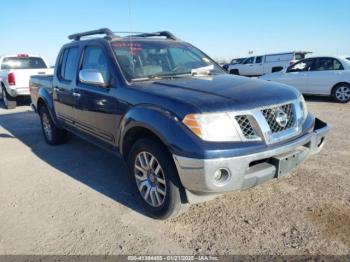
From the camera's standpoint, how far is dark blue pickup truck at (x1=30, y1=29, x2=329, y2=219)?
2773mm

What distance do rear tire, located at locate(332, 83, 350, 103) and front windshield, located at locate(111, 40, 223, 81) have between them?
23.3 feet

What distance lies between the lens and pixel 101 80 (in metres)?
3.74

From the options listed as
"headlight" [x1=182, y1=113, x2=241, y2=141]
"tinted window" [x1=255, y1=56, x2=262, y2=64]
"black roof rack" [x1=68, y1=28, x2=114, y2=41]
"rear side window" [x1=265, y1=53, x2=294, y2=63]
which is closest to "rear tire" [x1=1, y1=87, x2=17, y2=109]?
"black roof rack" [x1=68, y1=28, x2=114, y2=41]

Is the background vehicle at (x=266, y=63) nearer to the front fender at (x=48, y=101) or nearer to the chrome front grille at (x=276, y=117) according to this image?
the front fender at (x=48, y=101)

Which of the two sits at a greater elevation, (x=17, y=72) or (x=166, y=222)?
(x=17, y=72)

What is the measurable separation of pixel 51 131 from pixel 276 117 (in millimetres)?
4573

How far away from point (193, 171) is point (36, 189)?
253cm

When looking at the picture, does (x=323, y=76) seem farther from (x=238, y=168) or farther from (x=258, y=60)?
(x=258, y=60)

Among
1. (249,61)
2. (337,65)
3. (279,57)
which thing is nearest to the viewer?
(337,65)

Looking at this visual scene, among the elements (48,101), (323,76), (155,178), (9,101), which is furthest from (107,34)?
(9,101)

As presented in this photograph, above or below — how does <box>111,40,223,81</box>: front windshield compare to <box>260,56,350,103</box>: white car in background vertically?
above

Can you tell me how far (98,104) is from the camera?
405 cm

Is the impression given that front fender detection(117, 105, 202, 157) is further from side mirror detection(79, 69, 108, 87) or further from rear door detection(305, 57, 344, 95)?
rear door detection(305, 57, 344, 95)

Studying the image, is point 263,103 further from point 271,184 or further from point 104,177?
point 104,177
